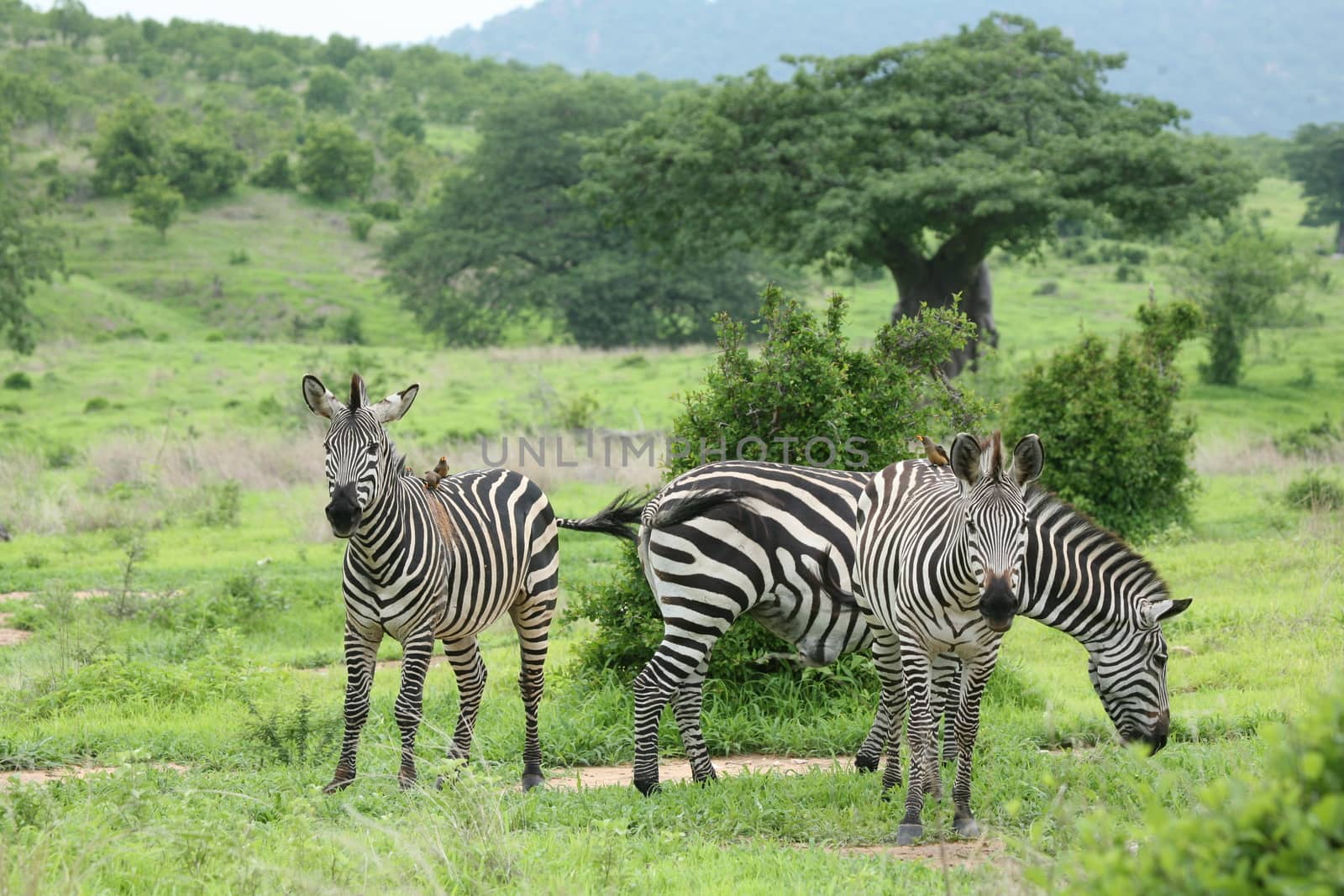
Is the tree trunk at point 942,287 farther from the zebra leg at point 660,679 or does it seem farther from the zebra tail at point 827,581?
the zebra leg at point 660,679

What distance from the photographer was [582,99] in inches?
1805

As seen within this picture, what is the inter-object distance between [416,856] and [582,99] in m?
43.6

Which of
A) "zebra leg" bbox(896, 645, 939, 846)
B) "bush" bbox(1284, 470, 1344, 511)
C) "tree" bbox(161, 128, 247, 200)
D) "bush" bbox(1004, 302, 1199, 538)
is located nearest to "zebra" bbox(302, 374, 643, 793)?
"zebra leg" bbox(896, 645, 939, 846)

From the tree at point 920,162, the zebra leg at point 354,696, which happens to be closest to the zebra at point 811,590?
the zebra leg at point 354,696

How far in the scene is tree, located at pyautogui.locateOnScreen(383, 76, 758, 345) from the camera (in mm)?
41062

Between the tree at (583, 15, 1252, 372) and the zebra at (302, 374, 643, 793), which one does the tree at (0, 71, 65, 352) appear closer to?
the tree at (583, 15, 1252, 372)

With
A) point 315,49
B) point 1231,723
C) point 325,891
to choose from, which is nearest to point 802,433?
point 1231,723

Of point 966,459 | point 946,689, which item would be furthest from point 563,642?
point 966,459

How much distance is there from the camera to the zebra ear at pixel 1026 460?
5676mm

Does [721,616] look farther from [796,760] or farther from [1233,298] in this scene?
[1233,298]

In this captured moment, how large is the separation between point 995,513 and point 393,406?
325 centimetres

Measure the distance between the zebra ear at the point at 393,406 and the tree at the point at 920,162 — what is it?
16023mm

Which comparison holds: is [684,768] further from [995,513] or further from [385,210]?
[385,210]

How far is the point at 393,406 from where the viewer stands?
22.5 ft
